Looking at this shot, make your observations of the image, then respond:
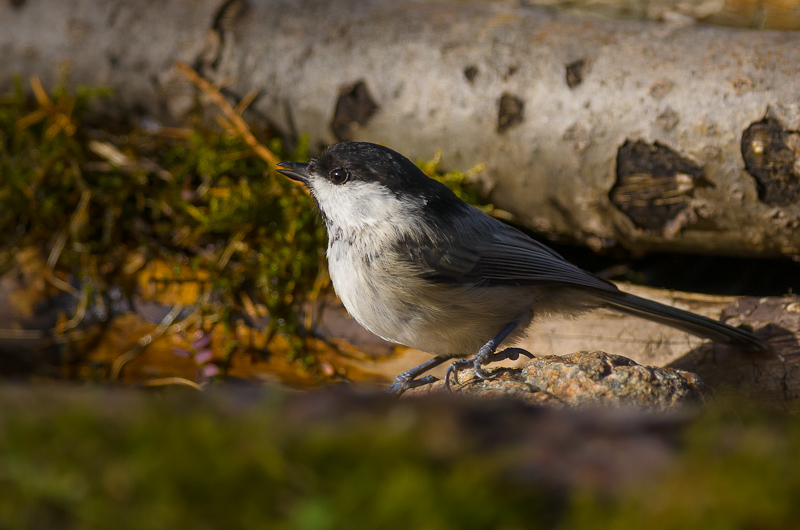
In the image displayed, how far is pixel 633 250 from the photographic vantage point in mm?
2842

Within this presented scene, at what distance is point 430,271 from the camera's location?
6.47 ft

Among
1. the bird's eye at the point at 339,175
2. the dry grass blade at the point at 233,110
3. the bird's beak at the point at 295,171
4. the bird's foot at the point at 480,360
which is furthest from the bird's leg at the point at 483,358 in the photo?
the dry grass blade at the point at 233,110

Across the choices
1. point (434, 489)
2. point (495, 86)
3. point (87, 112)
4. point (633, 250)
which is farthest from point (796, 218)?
point (87, 112)

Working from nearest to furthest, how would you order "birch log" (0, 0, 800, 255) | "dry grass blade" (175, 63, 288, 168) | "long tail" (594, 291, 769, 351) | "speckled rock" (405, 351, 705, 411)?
1. "speckled rock" (405, 351, 705, 411)
2. "long tail" (594, 291, 769, 351)
3. "birch log" (0, 0, 800, 255)
4. "dry grass blade" (175, 63, 288, 168)

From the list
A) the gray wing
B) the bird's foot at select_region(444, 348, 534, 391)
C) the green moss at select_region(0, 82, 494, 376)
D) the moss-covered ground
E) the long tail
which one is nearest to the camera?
the moss-covered ground

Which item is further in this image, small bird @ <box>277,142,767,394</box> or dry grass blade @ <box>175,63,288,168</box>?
dry grass blade @ <box>175,63,288,168</box>

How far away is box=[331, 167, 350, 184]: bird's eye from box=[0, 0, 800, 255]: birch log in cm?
99

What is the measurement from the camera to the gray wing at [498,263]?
2.02 metres

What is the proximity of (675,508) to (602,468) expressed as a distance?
9 centimetres

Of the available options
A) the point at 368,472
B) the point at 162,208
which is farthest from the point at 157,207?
the point at 368,472

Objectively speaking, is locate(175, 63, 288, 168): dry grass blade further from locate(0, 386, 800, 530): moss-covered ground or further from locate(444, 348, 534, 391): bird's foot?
locate(0, 386, 800, 530): moss-covered ground

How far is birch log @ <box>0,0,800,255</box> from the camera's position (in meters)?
2.39

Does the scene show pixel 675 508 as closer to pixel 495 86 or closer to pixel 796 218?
pixel 796 218

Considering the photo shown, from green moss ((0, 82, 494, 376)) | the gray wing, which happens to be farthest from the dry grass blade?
the gray wing
